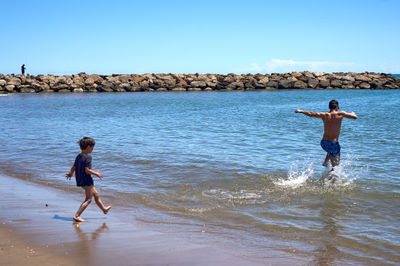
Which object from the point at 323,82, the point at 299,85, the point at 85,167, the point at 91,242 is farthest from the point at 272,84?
the point at 91,242

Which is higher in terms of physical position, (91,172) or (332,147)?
(332,147)

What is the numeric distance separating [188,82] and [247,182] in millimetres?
46482

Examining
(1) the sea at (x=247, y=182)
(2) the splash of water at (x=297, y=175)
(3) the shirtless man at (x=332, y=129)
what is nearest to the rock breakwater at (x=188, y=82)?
(1) the sea at (x=247, y=182)

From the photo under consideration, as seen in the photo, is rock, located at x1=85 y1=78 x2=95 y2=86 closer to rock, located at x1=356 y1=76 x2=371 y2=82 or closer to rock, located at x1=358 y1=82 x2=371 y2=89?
rock, located at x1=356 y1=76 x2=371 y2=82

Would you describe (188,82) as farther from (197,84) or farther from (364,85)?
(364,85)

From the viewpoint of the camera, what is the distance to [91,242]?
539cm

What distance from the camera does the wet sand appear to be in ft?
15.7

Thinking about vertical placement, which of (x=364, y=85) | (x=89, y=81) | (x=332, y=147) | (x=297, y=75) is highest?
(x=297, y=75)

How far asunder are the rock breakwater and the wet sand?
153 feet

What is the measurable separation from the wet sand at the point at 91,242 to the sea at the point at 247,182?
0.39m

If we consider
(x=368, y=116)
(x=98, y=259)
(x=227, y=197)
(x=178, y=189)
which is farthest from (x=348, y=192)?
(x=368, y=116)

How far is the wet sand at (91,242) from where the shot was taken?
4.80m

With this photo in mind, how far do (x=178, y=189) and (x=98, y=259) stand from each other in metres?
4.29

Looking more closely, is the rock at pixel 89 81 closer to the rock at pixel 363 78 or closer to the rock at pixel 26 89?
the rock at pixel 26 89
